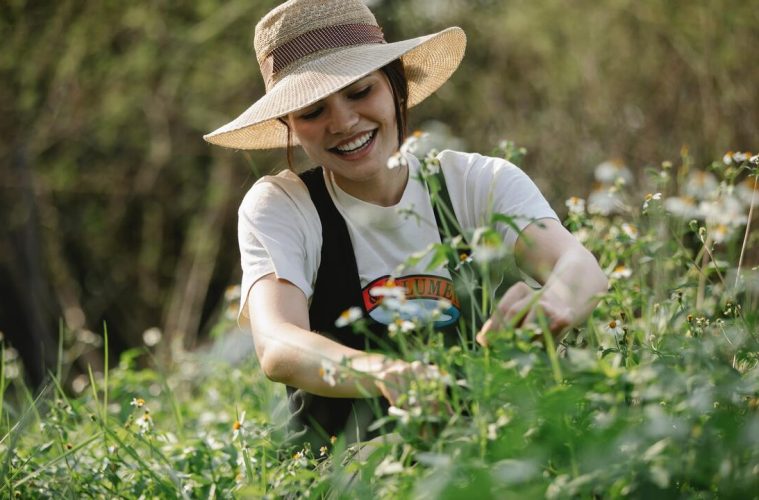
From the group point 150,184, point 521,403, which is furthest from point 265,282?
point 150,184

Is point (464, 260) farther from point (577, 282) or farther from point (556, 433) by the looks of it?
point (556, 433)

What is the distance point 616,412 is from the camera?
1338mm

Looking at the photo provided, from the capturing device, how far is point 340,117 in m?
2.18

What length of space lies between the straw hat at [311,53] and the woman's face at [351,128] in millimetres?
63

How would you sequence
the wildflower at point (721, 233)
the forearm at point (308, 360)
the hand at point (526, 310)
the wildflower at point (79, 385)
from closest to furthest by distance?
the hand at point (526, 310) → the forearm at point (308, 360) → the wildflower at point (721, 233) → the wildflower at point (79, 385)

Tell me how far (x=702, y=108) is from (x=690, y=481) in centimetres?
429

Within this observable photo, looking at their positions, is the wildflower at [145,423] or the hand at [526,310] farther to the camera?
the wildflower at [145,423]

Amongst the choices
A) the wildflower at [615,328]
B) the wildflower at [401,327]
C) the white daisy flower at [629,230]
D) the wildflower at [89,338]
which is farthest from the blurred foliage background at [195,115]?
the wildflower at [401,327]

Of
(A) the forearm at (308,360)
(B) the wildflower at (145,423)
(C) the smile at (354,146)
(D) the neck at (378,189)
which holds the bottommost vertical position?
(B) the wildflower at (145,423)

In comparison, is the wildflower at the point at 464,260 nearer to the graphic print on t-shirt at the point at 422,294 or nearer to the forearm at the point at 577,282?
the forearm at the point at 577,282

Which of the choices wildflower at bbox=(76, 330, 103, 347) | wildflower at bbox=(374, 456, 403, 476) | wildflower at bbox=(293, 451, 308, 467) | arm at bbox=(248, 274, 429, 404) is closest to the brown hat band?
arm at bbox=(248, 274, 429, 404)

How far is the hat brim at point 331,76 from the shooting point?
2.12 m

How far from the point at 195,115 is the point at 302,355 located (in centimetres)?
559

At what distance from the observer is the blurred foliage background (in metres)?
5.61
